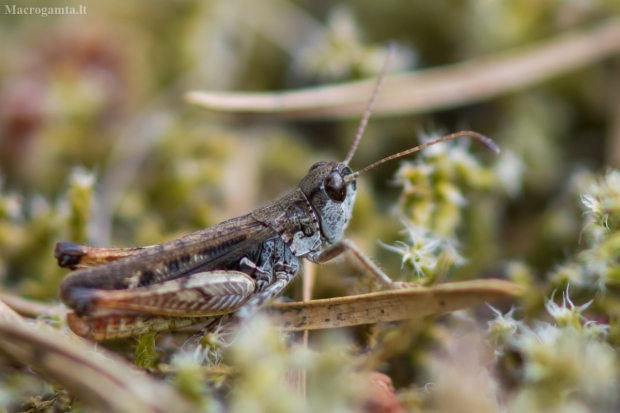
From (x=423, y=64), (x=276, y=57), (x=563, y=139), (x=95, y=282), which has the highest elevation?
(x=276, y=57)

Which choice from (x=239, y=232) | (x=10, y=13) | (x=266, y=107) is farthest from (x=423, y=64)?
(x=10, y=13)

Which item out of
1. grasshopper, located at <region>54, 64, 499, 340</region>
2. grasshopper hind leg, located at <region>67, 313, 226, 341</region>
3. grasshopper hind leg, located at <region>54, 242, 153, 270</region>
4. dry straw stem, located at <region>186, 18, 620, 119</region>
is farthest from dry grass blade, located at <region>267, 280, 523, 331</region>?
dry straw stem, located at <region>186, 18, 620, 119</region>

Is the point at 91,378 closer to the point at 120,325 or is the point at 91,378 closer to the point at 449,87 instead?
the point at 120,325

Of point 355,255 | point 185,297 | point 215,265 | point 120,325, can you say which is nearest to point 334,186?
point 355,255

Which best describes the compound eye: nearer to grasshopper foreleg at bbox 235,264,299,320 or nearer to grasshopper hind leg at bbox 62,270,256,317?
grasshopper foreleg at bbox 235,264,299,320

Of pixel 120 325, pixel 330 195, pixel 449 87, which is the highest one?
pixel 449 87

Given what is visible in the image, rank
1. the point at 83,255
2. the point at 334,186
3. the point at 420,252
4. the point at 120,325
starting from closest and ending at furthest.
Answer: the point at 120,325 → the point at 420,252 → the point at 83,255 → the point at 334,186

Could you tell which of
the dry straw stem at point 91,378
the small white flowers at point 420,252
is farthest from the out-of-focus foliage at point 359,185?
the dry straw stem at point 91,378

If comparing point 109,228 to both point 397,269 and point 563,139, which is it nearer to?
Result: point 397,269
